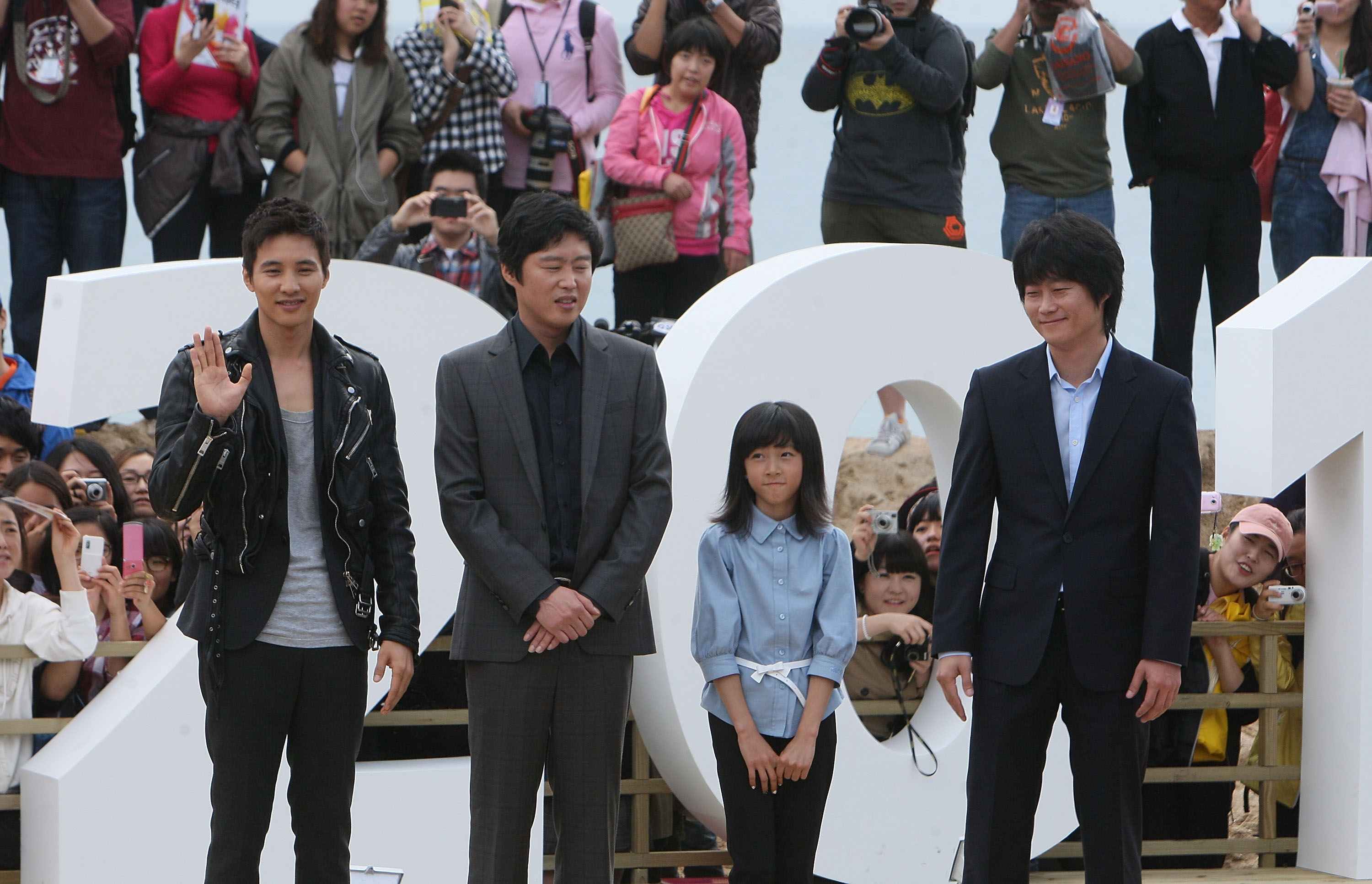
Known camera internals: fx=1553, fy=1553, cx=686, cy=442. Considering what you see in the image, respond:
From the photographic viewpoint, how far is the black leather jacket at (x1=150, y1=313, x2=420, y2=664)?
9.95ft

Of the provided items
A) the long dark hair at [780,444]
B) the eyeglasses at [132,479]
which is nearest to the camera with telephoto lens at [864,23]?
the long dark hair at [780,444]

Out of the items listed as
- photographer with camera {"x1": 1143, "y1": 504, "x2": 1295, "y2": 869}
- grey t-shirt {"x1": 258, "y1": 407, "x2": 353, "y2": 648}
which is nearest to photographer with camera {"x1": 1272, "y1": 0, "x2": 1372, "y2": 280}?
photographer with camera {"x1": 1143, "y1": 504, "x2": 1295, "y2": 869}

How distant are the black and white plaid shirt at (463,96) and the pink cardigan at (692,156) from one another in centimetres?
49

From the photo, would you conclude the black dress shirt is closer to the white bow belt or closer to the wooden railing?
the white bow belt

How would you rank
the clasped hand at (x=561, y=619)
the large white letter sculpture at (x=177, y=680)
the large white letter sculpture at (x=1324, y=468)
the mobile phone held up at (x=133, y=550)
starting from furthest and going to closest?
1. the large white letter sculpture at (x=1324, y=468)
2. the mobile phone held up at (x=133, y=550)
3. the large white letter sculpture at (x=177, y=680)
4. the clasped hand at (x=561, y=619)

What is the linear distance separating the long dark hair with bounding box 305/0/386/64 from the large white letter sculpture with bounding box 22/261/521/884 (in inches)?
73.3

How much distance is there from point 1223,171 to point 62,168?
15.3 feet

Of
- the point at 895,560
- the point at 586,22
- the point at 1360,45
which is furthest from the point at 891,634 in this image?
the point at 1360,45

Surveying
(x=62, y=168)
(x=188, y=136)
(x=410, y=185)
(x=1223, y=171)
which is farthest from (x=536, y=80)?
(x=1223, y=171)

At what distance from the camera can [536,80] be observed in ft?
22.0

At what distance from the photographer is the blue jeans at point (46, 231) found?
6070 mm

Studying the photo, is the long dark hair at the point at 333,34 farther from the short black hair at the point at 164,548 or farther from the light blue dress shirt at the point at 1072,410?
the light blue dress shirt at the point at 1072,410

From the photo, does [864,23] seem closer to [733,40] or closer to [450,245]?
[733,40]

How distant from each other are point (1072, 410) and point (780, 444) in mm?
719
